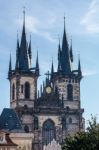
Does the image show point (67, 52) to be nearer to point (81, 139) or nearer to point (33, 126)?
point (33, 126)

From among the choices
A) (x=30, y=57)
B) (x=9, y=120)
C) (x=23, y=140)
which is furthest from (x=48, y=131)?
(x=30, y=57)

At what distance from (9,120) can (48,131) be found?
1352 cm

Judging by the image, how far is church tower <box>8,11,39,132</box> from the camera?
138 meters

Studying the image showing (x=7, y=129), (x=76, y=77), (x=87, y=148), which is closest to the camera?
(x=87, y=148)

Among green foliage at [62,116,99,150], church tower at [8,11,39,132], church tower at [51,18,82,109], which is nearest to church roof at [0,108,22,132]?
church tower at [8,11,39,132]

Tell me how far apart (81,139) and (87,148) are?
80.9 inches

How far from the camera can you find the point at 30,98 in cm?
13975

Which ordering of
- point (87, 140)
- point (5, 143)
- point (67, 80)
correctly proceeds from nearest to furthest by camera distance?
point (87, 140) < point (5, 143) < point (67, 80)

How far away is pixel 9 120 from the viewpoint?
130 meters

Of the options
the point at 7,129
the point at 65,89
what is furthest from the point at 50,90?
the point at 7,129

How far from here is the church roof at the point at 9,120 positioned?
128 m

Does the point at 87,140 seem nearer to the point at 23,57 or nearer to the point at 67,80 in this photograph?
the point at 23,57

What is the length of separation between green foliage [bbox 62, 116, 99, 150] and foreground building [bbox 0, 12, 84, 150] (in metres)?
59.9

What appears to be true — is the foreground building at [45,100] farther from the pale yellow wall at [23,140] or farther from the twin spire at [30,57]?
the pale yellow wall at [23,140]
